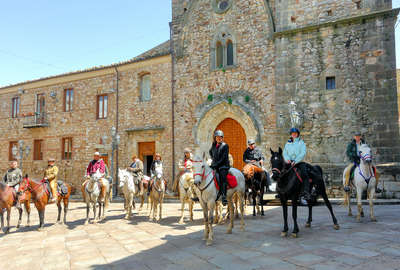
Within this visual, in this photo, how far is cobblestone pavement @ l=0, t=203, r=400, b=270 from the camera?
4.45 metres

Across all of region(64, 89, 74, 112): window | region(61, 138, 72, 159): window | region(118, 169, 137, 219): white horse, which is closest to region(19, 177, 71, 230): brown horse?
region(118, 169, 137, 219): white horse

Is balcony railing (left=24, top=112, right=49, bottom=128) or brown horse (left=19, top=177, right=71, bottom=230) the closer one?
brown horse (left=19, top=177, right=71, bottom=230)

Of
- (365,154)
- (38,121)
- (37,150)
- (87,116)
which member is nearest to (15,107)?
(38,121)

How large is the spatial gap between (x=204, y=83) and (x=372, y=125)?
27.0 feet

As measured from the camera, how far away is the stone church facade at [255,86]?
39.8ft

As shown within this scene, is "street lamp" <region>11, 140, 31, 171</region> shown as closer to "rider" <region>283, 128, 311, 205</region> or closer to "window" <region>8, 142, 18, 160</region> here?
"window" <region>8, 142, 18, 160</region>

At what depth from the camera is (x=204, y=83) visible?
1584 centimetres

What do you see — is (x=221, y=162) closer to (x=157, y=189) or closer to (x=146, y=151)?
(x=157, y=189)

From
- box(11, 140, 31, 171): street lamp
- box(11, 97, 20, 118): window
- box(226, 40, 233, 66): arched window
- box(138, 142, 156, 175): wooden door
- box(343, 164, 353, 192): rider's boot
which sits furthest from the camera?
box(11, 97, 20, 118): window

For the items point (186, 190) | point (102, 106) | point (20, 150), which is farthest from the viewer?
point (20, 150)

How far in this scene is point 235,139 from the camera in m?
15.2

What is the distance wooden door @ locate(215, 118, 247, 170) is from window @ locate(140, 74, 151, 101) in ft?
18.4

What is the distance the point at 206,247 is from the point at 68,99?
18737 mm

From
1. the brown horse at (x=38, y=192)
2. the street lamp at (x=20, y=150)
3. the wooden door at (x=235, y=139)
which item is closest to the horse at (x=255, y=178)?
the brown horse at (x=38, y=192)
